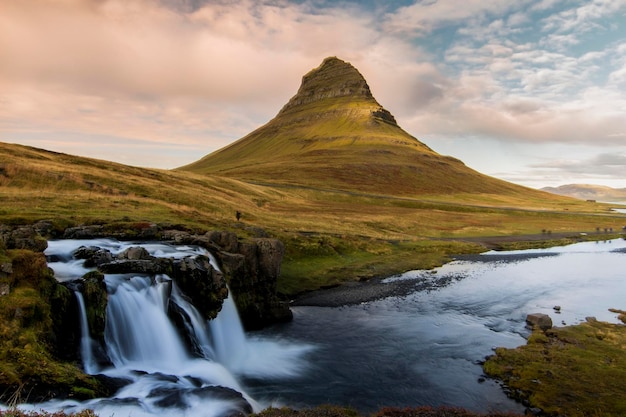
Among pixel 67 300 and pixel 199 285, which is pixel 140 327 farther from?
pixel 199 285

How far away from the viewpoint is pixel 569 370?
25.4 metres

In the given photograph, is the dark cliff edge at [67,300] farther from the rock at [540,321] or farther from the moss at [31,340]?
the rock at [540,321]

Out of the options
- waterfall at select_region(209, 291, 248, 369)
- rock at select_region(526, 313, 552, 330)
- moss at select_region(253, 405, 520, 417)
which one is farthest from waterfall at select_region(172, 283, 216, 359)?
rock at select_region(526, 313, 552, 330)

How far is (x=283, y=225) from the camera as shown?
74.3 metres

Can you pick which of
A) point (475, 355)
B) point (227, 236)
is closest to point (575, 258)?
point (475, 355)

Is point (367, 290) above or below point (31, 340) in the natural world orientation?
below

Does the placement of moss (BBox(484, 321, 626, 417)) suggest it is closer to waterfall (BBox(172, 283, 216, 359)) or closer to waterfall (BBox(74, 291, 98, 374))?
waterfall (BBox(172, 283, 216, 359))

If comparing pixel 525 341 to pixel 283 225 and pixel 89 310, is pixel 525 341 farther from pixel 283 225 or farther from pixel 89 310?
pixel 283 225

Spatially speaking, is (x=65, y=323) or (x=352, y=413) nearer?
(x=352, y=413)

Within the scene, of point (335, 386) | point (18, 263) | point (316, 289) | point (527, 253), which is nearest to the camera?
point (18, 263)

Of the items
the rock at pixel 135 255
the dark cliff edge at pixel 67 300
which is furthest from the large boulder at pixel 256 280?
the rock at pixel 135 255

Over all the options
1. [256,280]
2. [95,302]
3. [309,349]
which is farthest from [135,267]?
[309,349]

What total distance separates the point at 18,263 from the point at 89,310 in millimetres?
4218

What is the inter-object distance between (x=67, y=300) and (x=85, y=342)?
2.40 m
